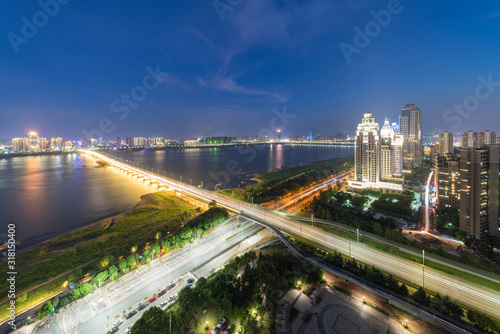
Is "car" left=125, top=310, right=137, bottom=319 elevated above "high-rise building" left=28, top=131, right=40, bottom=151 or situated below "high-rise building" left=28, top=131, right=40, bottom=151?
below

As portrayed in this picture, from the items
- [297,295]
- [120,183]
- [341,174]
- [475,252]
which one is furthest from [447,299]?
[120,183]

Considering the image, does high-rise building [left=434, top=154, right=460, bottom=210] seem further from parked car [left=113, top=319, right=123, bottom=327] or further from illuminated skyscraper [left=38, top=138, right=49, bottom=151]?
illuminated skyscraper [left=38, top=138, right=49, bottom=151]

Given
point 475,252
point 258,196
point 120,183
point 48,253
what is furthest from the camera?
point 120,183

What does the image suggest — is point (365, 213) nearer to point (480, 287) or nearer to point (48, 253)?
point (480, 287)

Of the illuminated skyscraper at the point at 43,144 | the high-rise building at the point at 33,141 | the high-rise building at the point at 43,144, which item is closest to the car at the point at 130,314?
the high-rise building at the point at 33,141

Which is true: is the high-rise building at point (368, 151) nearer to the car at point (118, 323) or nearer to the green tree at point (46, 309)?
the car at point (118, 323)

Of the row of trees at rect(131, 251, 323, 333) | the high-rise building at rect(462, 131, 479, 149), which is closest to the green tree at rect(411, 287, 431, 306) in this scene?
the row of trees at rect(131, 251, 323, 333)
